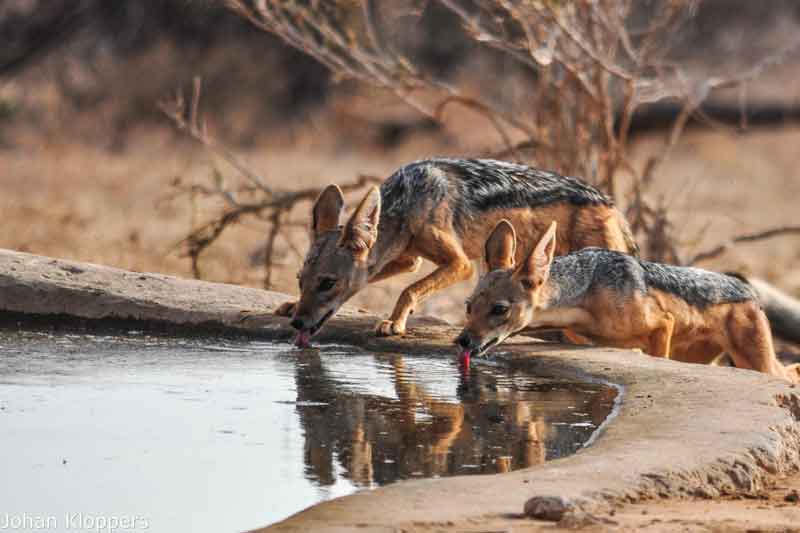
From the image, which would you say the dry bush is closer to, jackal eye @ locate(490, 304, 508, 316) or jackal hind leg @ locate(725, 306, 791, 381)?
jackal hind leg @ locate(725, 306, 791, 381)

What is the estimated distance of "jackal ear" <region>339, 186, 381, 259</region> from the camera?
7.62 meters

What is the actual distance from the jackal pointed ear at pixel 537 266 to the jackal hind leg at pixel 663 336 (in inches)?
23.7

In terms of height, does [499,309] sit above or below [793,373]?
above

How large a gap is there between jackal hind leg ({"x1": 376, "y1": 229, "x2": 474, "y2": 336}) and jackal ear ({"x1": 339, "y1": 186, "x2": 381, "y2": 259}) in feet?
1.01

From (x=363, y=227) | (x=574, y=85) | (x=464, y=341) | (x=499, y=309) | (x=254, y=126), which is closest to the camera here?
(x=464, y=341)

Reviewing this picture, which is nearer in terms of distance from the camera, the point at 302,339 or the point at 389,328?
the point at 302,339

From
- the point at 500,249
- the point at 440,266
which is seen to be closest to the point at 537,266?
the point at 500,249

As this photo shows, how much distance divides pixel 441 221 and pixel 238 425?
2791 mm

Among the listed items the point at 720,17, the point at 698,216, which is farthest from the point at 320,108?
the point at 720,17

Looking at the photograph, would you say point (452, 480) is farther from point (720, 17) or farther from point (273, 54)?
point (720, 17)

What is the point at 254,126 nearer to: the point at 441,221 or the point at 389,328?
the point at 441,221

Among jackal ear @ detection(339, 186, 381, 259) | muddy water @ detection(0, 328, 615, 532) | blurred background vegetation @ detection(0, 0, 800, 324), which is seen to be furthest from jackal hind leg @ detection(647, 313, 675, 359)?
blurred background vegetation @ detection(0, 0, 800, 324)

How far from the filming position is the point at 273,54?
22297 mm

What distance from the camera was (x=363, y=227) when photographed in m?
7.71
